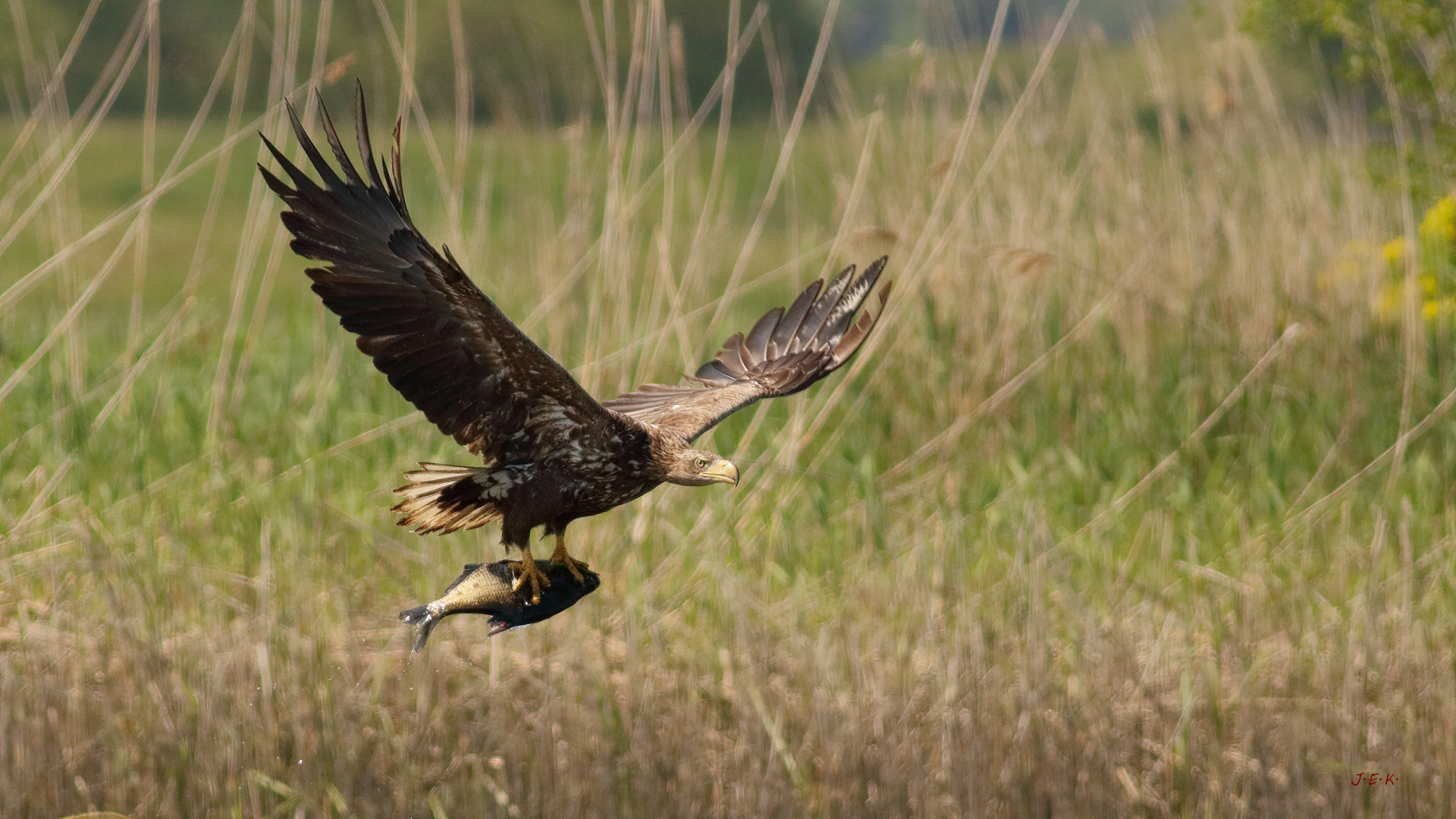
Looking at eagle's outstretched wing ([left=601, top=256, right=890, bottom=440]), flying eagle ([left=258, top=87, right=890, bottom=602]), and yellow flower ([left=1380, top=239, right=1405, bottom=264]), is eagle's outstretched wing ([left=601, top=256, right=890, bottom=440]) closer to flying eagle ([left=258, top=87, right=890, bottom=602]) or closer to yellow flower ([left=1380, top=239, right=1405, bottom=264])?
flying eagle ([left=258, top=87, right=890, bottom=602])

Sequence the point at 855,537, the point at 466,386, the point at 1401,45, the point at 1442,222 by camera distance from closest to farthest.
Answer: the point at 466,386
the point at 855,537
the point at 1442,222
the point at 1401,45

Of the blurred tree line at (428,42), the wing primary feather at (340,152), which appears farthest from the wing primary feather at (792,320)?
the blurred tree line at (428,42)

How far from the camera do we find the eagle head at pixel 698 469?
2957 mm

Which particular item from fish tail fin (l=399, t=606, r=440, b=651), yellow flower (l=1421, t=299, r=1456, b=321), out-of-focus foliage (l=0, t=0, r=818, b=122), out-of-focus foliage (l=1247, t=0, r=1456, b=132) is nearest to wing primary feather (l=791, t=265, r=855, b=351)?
fish tail fin (l=399, t=606, r=440, b=651)

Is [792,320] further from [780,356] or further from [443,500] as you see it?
[443,500]

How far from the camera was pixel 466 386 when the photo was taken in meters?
3.16

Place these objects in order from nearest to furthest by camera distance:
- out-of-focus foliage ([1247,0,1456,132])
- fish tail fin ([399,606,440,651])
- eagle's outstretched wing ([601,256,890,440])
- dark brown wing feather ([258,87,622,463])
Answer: fish tail fin ([399,606,440,651])
dark brown wing feather ([258,87,622,463])
eagle's outstretched wing ([601,256,890,440])
out-of-focus foliage ([1247,0,1456,132])

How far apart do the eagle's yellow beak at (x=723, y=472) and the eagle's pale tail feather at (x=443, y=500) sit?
484mm

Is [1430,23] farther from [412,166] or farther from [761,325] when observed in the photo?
[412,166]
